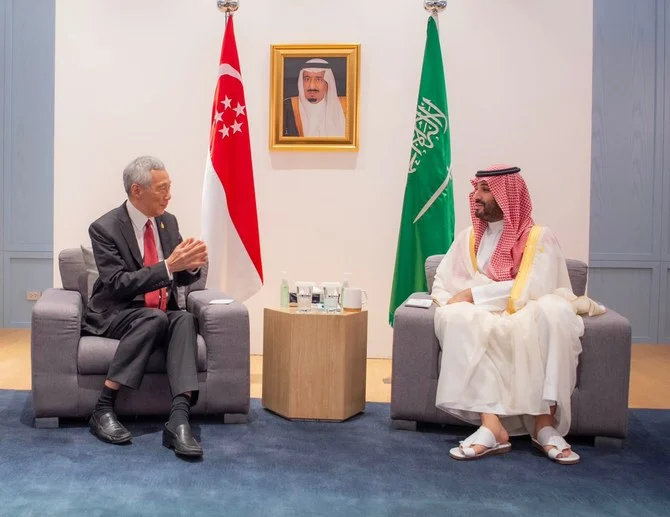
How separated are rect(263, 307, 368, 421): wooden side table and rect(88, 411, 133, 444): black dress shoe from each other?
0.74 meters

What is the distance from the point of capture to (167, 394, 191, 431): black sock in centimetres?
288

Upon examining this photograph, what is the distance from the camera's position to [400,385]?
10.5ft

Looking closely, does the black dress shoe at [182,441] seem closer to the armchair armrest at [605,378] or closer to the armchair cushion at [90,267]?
the armchair cushion at [90,267]

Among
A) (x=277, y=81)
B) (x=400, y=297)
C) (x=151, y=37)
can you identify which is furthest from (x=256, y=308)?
(x=151, y=37)

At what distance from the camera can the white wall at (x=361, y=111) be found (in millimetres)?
4801

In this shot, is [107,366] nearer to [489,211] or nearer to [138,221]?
[138,221]

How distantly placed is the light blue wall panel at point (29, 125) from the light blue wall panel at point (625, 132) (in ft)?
13.8

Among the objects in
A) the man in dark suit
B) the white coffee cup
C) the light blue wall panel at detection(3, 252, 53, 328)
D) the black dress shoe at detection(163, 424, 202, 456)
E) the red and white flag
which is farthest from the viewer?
the light blue wall panel at detection(3, 252, 53, 328)

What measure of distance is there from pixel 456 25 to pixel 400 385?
2622 millimetres

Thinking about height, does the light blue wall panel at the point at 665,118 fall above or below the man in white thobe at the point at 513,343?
above

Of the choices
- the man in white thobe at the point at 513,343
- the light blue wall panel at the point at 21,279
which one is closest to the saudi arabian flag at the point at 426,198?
the man in white thobe at the point at 513,343

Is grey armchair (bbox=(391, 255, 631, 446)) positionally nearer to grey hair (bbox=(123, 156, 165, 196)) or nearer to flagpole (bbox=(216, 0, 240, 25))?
grey hair (bbox=(123, 156, 165, 196))

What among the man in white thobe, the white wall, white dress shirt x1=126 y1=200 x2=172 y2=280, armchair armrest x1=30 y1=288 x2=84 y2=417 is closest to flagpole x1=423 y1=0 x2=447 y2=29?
the white wall

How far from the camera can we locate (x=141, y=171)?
3.24 meters
